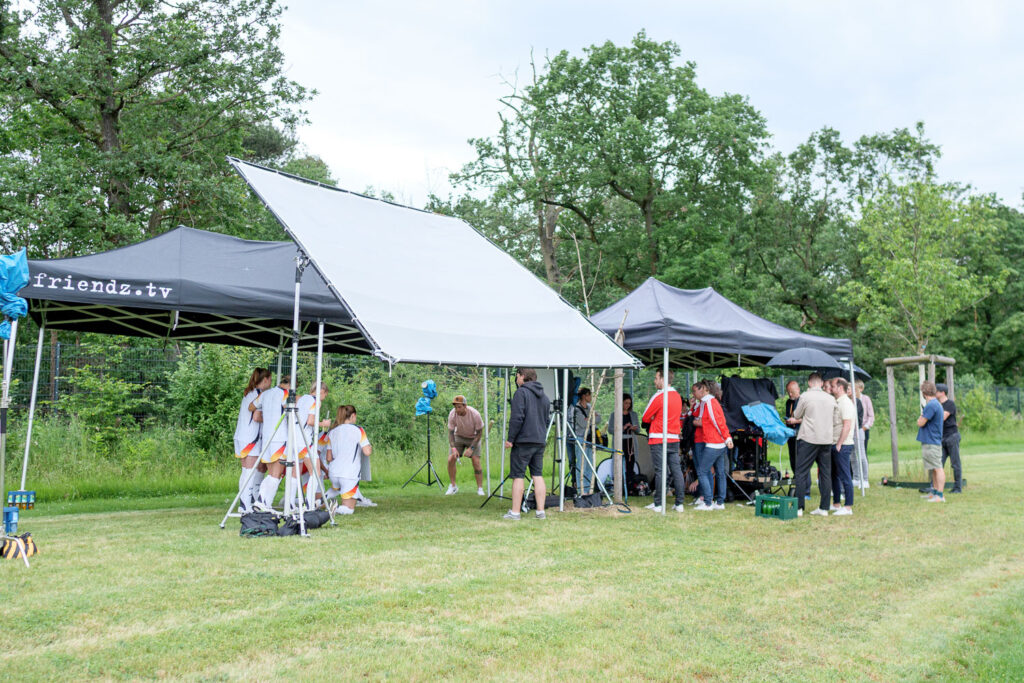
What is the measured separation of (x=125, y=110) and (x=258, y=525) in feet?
55.4

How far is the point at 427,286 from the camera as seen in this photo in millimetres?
9320

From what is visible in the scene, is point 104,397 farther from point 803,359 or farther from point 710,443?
point 803,359

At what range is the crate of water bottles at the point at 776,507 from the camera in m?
9.61

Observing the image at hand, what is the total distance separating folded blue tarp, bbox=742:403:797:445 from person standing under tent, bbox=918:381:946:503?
181 cm

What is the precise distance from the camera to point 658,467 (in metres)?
10.3

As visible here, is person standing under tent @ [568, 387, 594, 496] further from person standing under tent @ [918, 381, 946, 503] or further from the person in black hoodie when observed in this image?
person standing under tent @ [918, 381, 946, 503]

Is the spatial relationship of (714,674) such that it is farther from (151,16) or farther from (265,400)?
(151,16)

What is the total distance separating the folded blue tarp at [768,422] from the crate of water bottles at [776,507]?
1273 mm

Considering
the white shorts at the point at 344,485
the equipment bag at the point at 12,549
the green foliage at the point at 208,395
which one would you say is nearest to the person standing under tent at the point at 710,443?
the white shorts at the point at 344,485

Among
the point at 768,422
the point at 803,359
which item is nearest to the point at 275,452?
the point at 768,422

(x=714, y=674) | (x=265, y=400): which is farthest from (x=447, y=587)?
(x=265, y=400)

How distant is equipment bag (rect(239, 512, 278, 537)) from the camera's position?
25.6 ft

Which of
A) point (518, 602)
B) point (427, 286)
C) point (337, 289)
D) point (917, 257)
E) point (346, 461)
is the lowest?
point (518, 602)

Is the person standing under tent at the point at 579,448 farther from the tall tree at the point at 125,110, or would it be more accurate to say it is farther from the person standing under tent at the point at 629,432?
the tall tree at the point at 125,110
